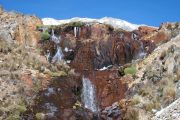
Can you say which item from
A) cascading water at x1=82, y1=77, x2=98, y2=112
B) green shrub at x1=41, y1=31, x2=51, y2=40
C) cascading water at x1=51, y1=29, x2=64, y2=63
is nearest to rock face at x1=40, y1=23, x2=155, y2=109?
cascading water at x1=51, y1=29, x2=64, y2=63

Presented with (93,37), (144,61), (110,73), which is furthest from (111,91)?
(93,37)

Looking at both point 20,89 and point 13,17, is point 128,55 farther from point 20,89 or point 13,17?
point 20,89

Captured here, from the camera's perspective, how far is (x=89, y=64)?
3953 centimetres

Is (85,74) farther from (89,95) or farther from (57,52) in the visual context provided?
(57,52)

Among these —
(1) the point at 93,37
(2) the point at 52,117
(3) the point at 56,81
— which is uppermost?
(1) the point at 93,37

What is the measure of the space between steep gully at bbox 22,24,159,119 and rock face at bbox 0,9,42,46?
1946 mm

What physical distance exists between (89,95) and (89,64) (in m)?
10.1

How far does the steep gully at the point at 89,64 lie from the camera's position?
26.3 meters

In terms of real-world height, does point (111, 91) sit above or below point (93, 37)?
below

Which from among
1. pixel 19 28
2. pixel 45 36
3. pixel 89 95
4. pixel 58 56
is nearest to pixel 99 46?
pixel 58 56

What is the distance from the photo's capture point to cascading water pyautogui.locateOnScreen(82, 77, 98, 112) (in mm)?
28719

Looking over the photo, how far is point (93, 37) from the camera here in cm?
4303

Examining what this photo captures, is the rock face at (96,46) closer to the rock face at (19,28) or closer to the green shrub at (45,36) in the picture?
the green shrub at (45,36)

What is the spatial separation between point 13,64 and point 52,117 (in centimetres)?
728
